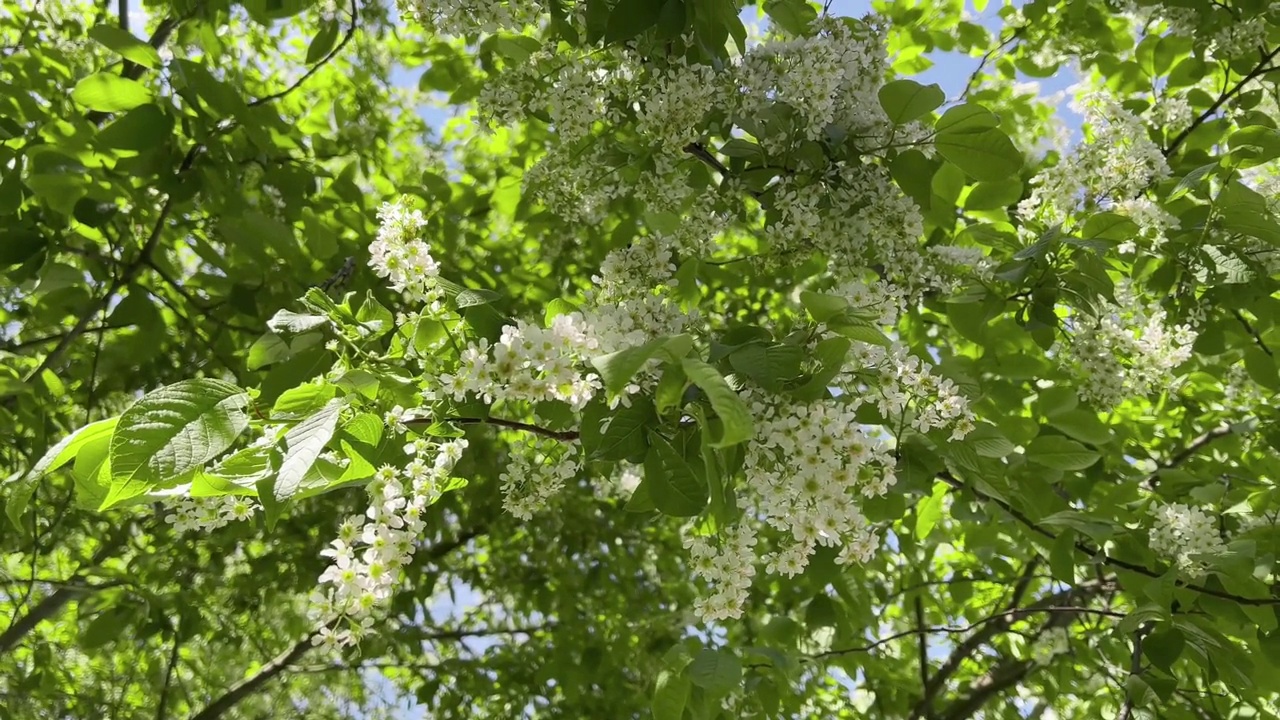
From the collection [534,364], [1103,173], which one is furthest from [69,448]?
[1103,173]

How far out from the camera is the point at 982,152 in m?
1.62

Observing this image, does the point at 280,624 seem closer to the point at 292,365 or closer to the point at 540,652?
the point at 540,652

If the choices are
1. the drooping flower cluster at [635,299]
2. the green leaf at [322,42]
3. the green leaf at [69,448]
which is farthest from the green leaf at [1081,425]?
the green leaf at [322,42]

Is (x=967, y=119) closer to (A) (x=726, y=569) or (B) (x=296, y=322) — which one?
(A) (x=726, y=569)

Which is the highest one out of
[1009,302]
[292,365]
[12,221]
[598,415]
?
[12,221]

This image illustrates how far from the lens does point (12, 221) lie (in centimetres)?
244

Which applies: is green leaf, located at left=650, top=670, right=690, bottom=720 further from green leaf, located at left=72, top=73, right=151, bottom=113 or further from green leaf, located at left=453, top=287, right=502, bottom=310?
green leaf, located at left=72, top=73, right=151, bottom=113

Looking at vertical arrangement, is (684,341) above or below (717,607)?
above

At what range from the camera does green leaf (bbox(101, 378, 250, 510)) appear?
0.95 metres

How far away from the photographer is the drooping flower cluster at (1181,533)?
1886mm

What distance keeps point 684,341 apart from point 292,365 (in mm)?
733

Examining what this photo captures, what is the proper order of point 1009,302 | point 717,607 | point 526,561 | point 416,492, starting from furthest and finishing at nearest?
point 526,561 → point 1009,302 → point 717,607 → point 416,492

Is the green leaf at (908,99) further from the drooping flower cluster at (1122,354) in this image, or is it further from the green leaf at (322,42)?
the green leaf at (322,42)

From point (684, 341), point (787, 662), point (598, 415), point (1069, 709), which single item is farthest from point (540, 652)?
point (684, 341)
